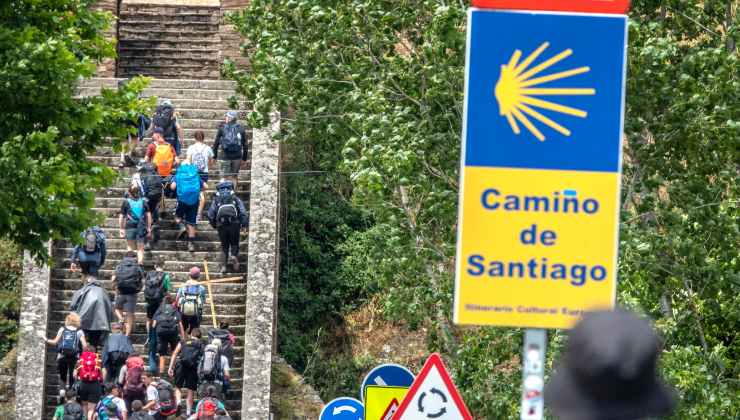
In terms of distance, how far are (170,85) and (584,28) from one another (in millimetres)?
26559

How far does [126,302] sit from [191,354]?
6.24 feet

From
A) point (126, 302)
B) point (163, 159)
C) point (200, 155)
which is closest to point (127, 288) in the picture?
point (126, 302)

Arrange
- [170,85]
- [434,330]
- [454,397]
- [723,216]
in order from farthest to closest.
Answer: [170,85] < [434,330] < [723,216] < [454,397]

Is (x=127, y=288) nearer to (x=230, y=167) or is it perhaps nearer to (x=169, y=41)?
(x=230, y=167)

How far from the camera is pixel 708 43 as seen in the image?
52.6ft

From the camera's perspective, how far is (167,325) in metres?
23.2

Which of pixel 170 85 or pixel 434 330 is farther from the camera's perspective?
pixel 170 85

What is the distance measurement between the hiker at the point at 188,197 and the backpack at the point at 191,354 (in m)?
3.93

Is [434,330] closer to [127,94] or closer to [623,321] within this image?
[127,94]

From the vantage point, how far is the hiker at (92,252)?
24.5 meters

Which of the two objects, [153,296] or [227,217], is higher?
[227,217]

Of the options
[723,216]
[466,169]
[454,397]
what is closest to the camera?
[466,169]

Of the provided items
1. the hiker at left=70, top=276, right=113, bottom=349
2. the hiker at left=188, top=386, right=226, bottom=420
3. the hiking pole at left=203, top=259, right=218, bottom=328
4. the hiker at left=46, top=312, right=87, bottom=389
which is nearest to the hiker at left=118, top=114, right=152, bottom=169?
the hiking pole at left=203, top=259, right=218, bottom=328

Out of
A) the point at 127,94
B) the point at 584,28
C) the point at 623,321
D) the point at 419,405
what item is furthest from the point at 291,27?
the point at 623,321
